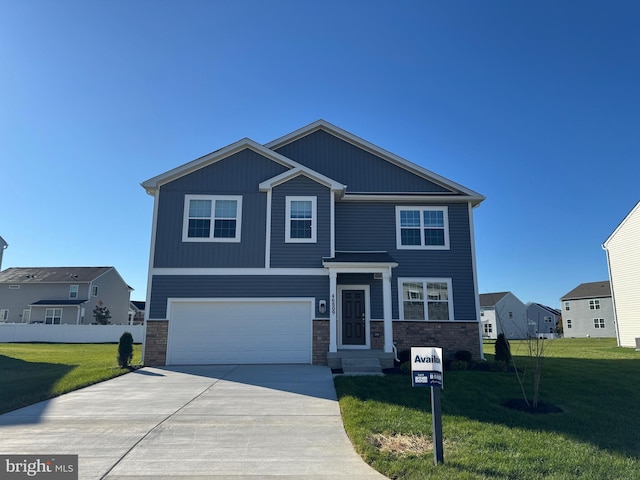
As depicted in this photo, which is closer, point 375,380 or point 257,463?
point 257,463

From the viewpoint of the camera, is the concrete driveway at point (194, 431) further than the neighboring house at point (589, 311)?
No

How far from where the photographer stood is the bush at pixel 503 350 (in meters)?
12.7

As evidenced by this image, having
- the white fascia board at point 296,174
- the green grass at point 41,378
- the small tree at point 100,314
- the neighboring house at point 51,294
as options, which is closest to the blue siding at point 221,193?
the white fascia board at point 296,174

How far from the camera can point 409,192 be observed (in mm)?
15797

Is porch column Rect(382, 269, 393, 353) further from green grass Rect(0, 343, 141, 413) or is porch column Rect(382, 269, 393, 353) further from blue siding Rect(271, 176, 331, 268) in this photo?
green grass Rect(0, 343, 141, 413)

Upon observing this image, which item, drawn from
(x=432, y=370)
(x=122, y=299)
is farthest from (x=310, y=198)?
(x=122, y=299)

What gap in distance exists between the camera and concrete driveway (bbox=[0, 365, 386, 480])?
477cm

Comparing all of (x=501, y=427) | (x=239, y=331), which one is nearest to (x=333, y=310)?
(x=239, y=331)

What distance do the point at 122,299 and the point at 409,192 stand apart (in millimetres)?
37061

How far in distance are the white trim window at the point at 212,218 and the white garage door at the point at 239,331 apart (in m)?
2.17

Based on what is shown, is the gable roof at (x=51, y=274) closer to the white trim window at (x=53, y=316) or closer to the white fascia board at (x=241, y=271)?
the white trim window at (x=53, y=316)

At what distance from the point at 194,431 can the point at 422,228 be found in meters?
11.3

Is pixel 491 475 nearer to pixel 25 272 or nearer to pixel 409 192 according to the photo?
pixel 409 192

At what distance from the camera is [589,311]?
159ft
